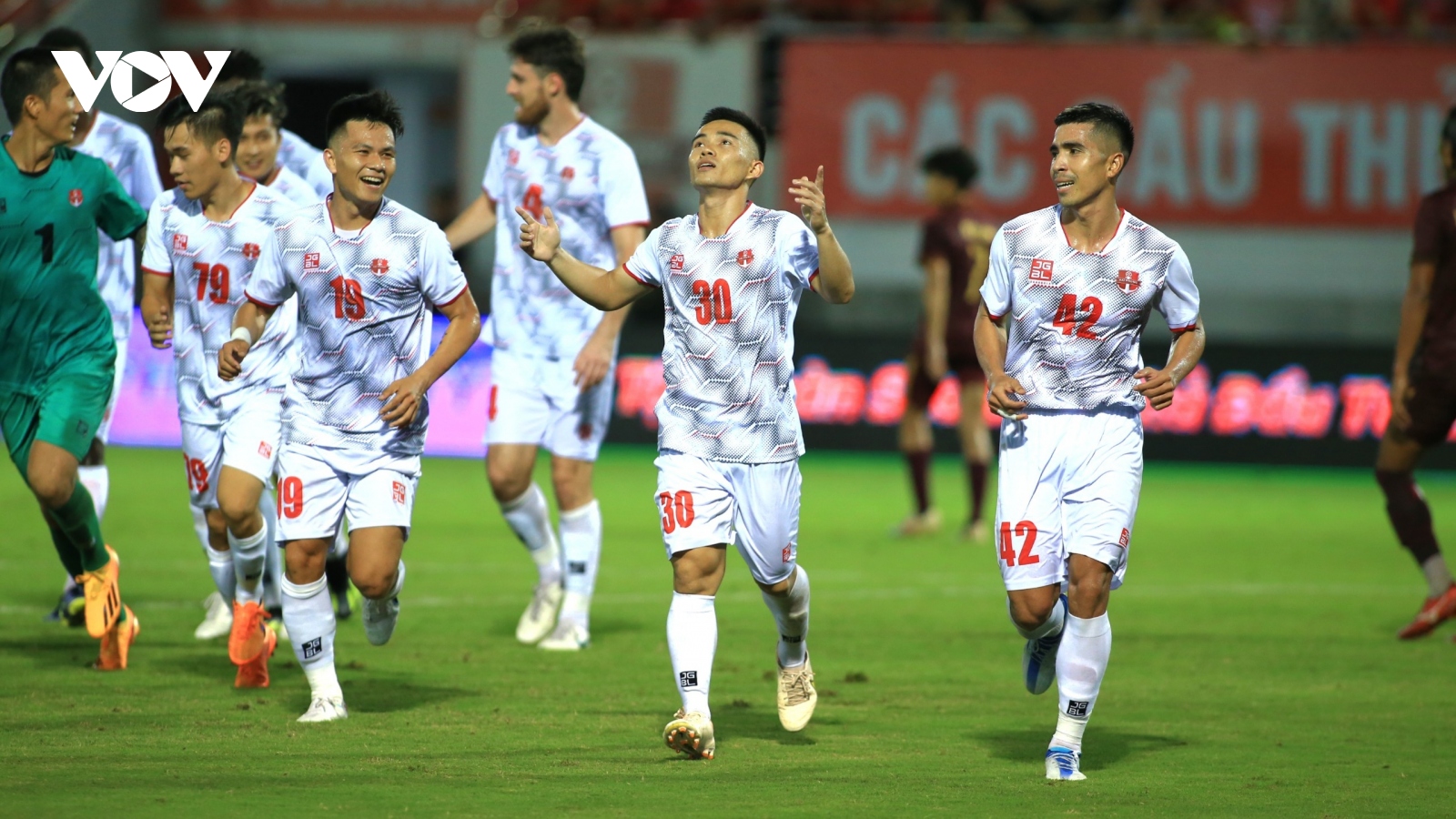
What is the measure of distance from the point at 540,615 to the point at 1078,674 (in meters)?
3.44

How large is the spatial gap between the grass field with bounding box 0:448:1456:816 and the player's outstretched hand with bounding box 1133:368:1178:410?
127 cm

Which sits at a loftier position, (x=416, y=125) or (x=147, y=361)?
(x=416, y=125)

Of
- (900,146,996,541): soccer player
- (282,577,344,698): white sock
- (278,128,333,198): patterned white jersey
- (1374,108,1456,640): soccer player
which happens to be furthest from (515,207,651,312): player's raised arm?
(900,146,996,541): soccer player

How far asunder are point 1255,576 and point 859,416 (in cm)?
766

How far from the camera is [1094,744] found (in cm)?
654

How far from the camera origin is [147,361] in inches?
716

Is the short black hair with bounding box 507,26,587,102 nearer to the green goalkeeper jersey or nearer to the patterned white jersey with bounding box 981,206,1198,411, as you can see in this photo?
the green goalkeeper jersey

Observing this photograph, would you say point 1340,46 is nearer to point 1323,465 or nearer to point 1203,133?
point 1203,133

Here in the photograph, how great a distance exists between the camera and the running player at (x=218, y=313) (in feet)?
24.0

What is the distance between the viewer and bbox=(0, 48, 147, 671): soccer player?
720 cm

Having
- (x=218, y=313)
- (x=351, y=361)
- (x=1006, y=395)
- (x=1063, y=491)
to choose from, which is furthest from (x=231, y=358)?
(x=1063, y=491)

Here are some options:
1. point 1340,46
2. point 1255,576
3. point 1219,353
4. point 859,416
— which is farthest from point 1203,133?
point 1255,576

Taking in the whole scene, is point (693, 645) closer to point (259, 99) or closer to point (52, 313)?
point (52, 313)

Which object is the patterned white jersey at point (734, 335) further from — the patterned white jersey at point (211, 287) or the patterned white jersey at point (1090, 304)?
the patterned white jersey at point (211, 287)
